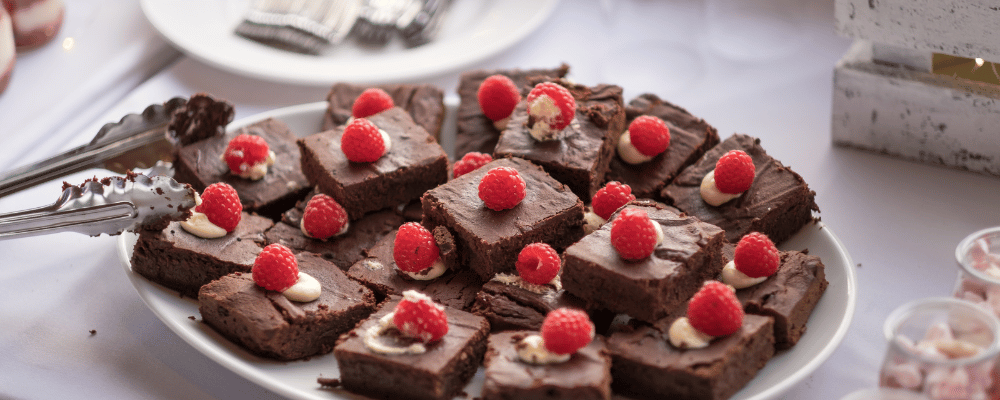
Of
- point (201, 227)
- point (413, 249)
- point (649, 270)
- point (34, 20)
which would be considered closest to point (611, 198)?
point (649, 270)

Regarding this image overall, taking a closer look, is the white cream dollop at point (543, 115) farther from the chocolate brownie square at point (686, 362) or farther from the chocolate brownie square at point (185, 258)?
the chocolate brownie square at point (185, 258)

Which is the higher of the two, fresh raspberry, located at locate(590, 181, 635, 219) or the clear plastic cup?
the clear plastic cup

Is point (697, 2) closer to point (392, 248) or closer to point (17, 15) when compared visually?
point (392, 248)

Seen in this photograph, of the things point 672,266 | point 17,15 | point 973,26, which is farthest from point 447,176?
point 17,15

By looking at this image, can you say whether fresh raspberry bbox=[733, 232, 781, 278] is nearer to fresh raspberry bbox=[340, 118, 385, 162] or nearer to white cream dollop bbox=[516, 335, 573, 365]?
white cream dollop bbox=[516, 335, 573, 365]

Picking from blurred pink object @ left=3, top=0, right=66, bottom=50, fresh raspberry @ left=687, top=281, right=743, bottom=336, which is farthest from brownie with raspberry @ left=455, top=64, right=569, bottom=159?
blurred pink object @ left=3, top=0, right=66, bottom=50

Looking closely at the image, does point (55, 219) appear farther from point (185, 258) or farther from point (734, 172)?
point (734, 172)
